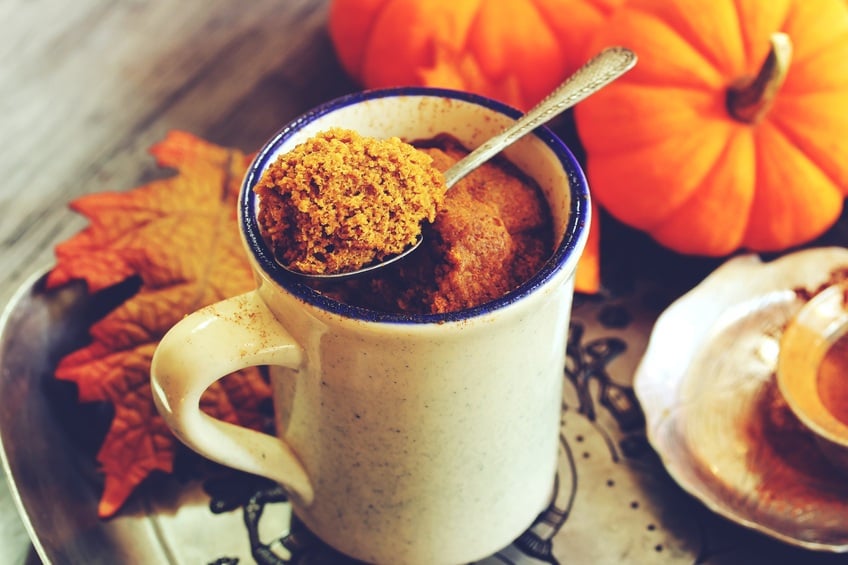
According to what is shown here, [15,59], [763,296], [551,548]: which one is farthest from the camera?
[15,59]

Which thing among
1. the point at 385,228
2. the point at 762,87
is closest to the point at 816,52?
the point at 762,87

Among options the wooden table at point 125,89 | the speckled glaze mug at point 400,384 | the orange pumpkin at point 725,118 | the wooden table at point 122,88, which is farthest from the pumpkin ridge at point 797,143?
the wooden table at point 122,88

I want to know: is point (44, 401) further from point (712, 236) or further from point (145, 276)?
point (712, 236)

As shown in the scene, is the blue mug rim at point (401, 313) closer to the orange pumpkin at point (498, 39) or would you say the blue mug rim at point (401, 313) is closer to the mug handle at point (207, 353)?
the mug handle at point (207, 353)

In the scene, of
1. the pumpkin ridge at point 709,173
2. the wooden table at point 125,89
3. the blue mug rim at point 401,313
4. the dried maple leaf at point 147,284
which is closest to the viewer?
the blue mug rim at point 401,313

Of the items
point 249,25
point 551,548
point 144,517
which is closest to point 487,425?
point 551,548

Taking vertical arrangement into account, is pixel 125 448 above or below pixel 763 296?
above

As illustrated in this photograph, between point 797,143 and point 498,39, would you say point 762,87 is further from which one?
point 498,39

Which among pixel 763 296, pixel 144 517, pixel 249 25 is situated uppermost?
pixel 249 25
